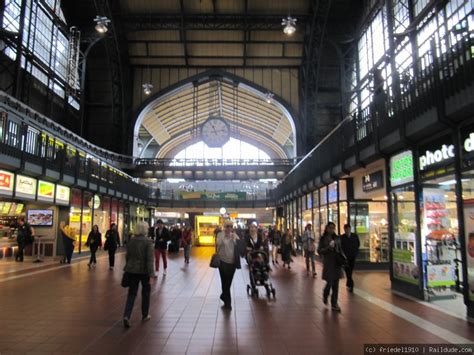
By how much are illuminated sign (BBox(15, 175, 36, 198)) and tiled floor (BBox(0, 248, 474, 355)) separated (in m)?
4.83

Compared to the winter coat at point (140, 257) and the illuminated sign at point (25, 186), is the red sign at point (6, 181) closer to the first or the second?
the illuminated sign at point (25, 186)

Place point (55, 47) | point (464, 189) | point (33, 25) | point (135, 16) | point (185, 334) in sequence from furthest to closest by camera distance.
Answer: point (135, 16) → point (55, 47) → point (33, 25) → point (464, 189) → point (185, 334)

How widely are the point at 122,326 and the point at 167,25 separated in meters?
29.2

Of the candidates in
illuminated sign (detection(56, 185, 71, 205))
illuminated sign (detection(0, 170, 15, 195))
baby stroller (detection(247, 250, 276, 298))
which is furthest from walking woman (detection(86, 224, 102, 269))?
baby stroller (detection(247, 250, 276, 298))

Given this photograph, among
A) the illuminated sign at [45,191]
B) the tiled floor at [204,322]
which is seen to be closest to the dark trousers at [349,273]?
the tiled floor at [204,322]

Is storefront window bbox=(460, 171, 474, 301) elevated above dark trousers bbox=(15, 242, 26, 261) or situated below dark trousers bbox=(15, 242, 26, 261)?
above

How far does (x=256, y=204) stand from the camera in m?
42.7

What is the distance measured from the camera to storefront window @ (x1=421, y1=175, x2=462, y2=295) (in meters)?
8.45

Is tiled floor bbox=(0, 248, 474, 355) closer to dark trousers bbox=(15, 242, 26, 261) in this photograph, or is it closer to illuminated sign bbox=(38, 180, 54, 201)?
dark trousers bbox=(15, 242, 26, 261)

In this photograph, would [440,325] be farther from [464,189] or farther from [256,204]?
[256,204]

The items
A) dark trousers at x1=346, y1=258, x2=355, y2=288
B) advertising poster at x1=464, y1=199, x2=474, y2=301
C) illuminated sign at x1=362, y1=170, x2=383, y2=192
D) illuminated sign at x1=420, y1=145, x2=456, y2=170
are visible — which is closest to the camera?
advertising poster at x1=464, y1=199, x2=474, y2=301

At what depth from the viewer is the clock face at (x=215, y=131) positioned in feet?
119

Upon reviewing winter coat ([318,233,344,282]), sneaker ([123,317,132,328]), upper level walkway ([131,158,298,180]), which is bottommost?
sneaker ([123,317,132,328])

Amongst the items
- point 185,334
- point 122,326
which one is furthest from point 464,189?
point 122,326
